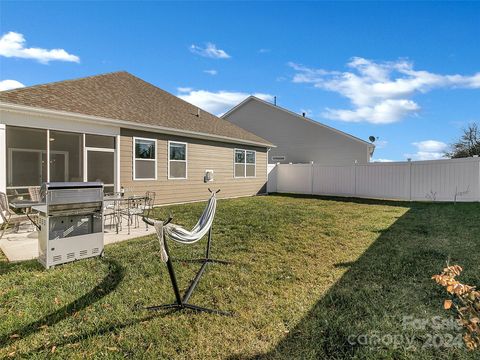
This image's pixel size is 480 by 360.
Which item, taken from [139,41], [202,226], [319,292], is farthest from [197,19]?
[319,292]

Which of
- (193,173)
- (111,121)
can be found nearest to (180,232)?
(111,121)

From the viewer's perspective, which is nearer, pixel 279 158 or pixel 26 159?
pixel 26 159

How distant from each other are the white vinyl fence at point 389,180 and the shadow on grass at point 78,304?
13.4m

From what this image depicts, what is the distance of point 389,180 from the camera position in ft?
45.5

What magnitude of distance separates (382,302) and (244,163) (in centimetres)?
1248

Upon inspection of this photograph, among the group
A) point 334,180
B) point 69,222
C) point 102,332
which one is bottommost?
point 102,332

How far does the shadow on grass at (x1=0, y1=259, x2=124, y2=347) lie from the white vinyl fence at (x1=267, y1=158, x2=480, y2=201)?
13.4 meters

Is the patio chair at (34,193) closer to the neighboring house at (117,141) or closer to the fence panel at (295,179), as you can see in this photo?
the neighboring house at (117,141)

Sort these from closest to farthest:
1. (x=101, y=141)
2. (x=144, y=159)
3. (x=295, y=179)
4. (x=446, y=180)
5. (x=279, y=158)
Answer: (x=101, y=141) → (x=144, y=159) → (x=446, y=180) → (x=295, y=179) → (x=279, y=158)

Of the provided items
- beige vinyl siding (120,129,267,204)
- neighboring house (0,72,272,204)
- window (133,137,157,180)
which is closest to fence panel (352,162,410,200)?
beige vinyl siding (120,129,267,204)

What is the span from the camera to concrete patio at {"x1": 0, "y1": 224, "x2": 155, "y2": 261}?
188 inches

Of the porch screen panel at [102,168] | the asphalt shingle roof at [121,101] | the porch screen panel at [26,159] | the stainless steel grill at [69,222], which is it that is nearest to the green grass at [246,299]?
the stainless steel grill at [69,222]

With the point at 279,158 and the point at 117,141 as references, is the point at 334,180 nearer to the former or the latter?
the point at 279,158

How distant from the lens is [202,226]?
11.7 feet
